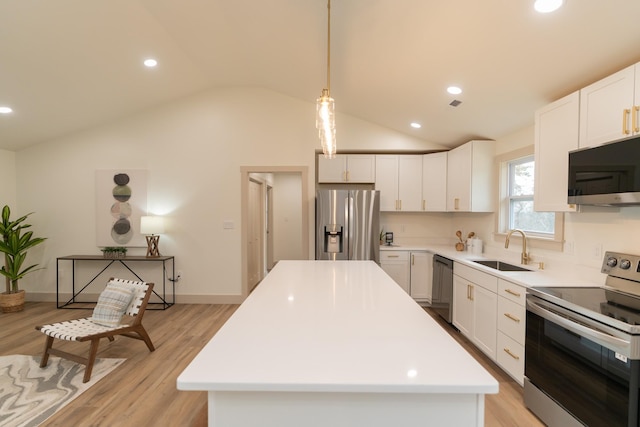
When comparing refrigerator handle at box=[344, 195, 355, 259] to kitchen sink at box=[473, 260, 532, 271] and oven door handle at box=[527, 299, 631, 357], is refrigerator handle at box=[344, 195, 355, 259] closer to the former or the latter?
kitchen sink at box=[473, 260, 532, 271]

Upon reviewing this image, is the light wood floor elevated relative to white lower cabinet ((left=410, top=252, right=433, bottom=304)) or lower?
lower

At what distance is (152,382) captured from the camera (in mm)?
2611

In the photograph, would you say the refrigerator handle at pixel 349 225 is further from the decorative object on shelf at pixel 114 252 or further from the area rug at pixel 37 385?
the decorative object on shelf at pixel 114 252

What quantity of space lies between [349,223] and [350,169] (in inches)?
34.2

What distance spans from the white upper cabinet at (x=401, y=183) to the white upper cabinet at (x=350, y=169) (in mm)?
126

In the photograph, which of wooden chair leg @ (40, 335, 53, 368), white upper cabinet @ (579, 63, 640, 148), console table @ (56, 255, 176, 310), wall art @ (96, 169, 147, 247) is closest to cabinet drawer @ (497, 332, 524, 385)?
white upper cabinet @ (579, 63, 640, 148)

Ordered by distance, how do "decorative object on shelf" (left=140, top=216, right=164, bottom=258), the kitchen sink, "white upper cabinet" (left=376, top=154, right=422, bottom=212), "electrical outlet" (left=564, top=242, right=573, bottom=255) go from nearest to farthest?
"electrical outlet" (left=564, top=242, right=573, bottom=255) → the kitchen sink → "decorative object on shelf" (left=140, top=216, right=164, bottom=258) → "white upper cabinet" (left=376, top=154, right=422, bottom=212)

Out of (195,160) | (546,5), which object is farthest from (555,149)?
(195,160)

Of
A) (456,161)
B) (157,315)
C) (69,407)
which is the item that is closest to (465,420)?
(69,407)

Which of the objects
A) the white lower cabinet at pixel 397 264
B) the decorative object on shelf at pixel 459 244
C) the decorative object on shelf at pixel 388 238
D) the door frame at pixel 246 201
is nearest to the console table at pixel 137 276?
the door frame at pixel 246 201

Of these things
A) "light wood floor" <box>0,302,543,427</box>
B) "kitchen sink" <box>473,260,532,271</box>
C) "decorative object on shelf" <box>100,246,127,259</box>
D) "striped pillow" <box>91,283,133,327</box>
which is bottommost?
"light wood floor" <box>0,302,543,427</box>

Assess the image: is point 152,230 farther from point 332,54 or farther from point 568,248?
point 568,248

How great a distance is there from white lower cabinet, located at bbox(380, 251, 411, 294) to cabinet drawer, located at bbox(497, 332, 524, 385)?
72.6 inches

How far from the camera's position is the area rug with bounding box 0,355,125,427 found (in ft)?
7.22
